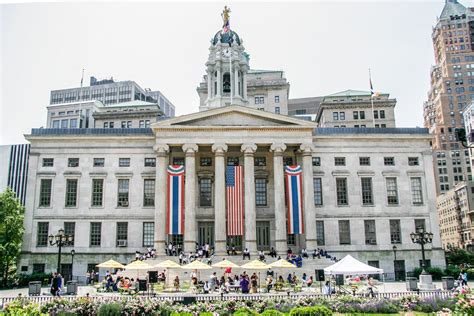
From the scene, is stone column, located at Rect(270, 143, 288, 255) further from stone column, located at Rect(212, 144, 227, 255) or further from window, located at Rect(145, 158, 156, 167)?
window, located at Rect(145, 158, 156, 167)

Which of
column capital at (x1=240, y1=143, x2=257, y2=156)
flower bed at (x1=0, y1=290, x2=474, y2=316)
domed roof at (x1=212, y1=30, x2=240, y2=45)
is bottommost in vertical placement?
flower bed at (x1=0, y1=290, x2=474, y2=316)

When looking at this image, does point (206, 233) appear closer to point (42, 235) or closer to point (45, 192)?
point (42, 235)

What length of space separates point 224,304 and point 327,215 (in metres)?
32.1

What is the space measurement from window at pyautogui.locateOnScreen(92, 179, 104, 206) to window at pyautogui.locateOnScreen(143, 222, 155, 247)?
20.2 feet

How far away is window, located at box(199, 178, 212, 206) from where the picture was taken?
53.9m

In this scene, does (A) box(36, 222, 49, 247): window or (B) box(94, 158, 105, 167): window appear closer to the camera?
(A) box(36, 222, 49, 247): window

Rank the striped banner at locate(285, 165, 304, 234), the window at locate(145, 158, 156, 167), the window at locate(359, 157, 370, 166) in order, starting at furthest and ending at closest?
the window at locate(359, 157, 370, 166) < the window at locate(145, 158, 156, 167) < the striped banner at locate(285, 165, 304, 234)

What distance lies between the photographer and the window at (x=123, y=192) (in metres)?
53.4

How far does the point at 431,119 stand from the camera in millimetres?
143750

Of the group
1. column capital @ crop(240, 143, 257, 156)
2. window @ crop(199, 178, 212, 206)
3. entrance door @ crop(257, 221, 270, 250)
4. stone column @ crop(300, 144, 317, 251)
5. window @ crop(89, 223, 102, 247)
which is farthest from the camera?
window @ crop(199, 178, 212, 206)

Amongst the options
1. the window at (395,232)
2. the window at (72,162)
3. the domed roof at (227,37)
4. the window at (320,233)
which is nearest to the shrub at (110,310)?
the window at (320,233)

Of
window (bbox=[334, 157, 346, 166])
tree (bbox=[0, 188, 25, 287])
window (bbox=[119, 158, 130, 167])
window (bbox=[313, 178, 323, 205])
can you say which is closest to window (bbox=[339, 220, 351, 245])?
window (bbox=[313, 178, 323, 205])

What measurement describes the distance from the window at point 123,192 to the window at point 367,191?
28299mm

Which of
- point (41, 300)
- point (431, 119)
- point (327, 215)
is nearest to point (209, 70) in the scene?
point (327, 215)
